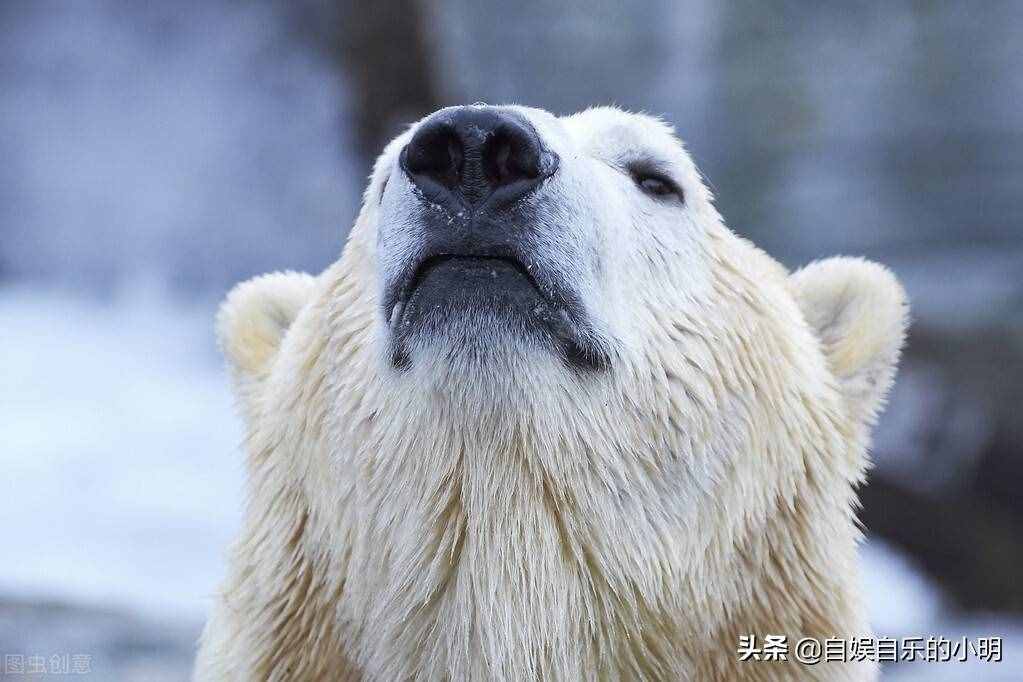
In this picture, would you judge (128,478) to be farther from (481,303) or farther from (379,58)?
(481,303)

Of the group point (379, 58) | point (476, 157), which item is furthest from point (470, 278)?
point (379, 58)

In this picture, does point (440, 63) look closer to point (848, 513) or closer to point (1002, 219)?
point (1002, 219)

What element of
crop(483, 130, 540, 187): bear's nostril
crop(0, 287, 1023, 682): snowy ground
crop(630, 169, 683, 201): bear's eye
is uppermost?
crop(0, 287, 1023, 682): snowy ground

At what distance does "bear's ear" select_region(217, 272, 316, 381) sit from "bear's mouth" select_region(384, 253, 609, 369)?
672mm

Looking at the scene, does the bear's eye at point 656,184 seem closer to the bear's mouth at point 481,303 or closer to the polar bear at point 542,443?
the polar bear at point 542,443

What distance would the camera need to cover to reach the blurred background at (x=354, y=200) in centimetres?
479

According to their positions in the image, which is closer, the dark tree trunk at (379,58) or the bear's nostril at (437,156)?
the bear's nostril at (437,156)

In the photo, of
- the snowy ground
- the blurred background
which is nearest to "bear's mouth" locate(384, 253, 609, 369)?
the snowy ground

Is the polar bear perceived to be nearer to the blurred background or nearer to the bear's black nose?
the bear's black nose

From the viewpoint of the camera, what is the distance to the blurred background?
4.79 metres

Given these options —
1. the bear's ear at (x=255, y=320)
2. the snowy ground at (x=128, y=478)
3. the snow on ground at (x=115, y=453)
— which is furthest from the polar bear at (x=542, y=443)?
the snow on ground at (x=115, y=453)

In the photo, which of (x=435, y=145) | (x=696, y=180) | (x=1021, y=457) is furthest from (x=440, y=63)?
(x=435, y=145)

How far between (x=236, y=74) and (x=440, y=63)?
126 centimetres

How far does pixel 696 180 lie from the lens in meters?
1.72
